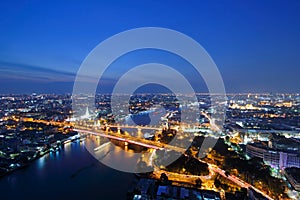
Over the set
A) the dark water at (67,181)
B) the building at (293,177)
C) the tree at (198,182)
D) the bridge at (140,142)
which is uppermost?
the bridge at (140,142)

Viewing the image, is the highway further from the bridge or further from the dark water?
the dark water

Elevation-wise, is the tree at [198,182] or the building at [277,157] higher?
the building at [277,157]

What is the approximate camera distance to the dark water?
300cm

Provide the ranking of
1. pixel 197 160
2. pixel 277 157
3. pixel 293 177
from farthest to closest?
pixel 277 157 → pixel 197 160 → pixel 293 177

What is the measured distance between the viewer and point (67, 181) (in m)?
3.35

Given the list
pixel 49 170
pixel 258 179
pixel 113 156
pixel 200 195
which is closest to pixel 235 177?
pixel 258 179

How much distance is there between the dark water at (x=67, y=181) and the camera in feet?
9.84

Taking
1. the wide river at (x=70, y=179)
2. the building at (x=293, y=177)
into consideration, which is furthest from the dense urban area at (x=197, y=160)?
the wide river at (x=70, y=179)

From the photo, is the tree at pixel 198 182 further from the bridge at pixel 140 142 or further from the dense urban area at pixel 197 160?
the bridge at pixel 140 142

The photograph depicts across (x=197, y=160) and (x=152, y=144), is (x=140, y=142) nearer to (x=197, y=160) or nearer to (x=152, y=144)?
(x=152, y=144)

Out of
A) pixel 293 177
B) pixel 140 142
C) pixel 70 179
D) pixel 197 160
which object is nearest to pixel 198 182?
pixel 197 160

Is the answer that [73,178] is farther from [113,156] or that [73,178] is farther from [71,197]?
[113,156]

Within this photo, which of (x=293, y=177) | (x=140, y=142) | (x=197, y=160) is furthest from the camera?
(x=140, y=142)

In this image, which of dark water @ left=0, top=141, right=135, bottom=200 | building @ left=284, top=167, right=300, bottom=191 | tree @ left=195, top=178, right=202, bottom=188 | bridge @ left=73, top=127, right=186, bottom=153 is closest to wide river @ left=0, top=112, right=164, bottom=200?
dark water @ left=0, top=141, right=135, bottom=200
